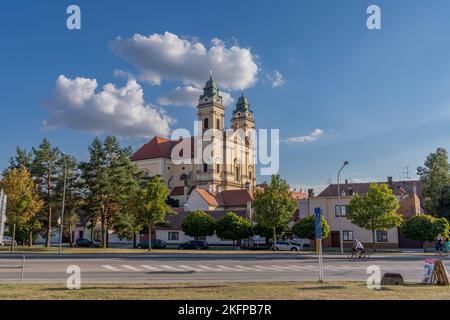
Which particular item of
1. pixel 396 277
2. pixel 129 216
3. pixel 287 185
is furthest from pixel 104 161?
pixel 396 277

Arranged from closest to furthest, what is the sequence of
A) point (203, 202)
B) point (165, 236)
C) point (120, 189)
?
point (120, 189)
point (165, 236)
point (203, 202)

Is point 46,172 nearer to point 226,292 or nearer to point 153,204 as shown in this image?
point 153,204

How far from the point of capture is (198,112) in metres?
109

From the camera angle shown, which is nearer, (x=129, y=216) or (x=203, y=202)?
(x=129, y=216)

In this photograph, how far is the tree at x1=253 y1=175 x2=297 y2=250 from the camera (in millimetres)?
47125

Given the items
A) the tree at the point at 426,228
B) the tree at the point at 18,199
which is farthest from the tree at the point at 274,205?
the tree at the point at 18,199

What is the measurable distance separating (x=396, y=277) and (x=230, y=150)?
9237 cm

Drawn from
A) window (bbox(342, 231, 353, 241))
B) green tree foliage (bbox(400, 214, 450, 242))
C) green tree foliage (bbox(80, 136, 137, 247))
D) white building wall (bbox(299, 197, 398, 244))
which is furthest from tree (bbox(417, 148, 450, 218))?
green tree foliage (bbox(80, 136, 137, 247))

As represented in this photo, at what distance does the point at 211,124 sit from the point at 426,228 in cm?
6769

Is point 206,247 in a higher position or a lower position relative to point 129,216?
lower

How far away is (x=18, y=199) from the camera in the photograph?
47375mm

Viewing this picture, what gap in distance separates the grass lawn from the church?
8063cm
